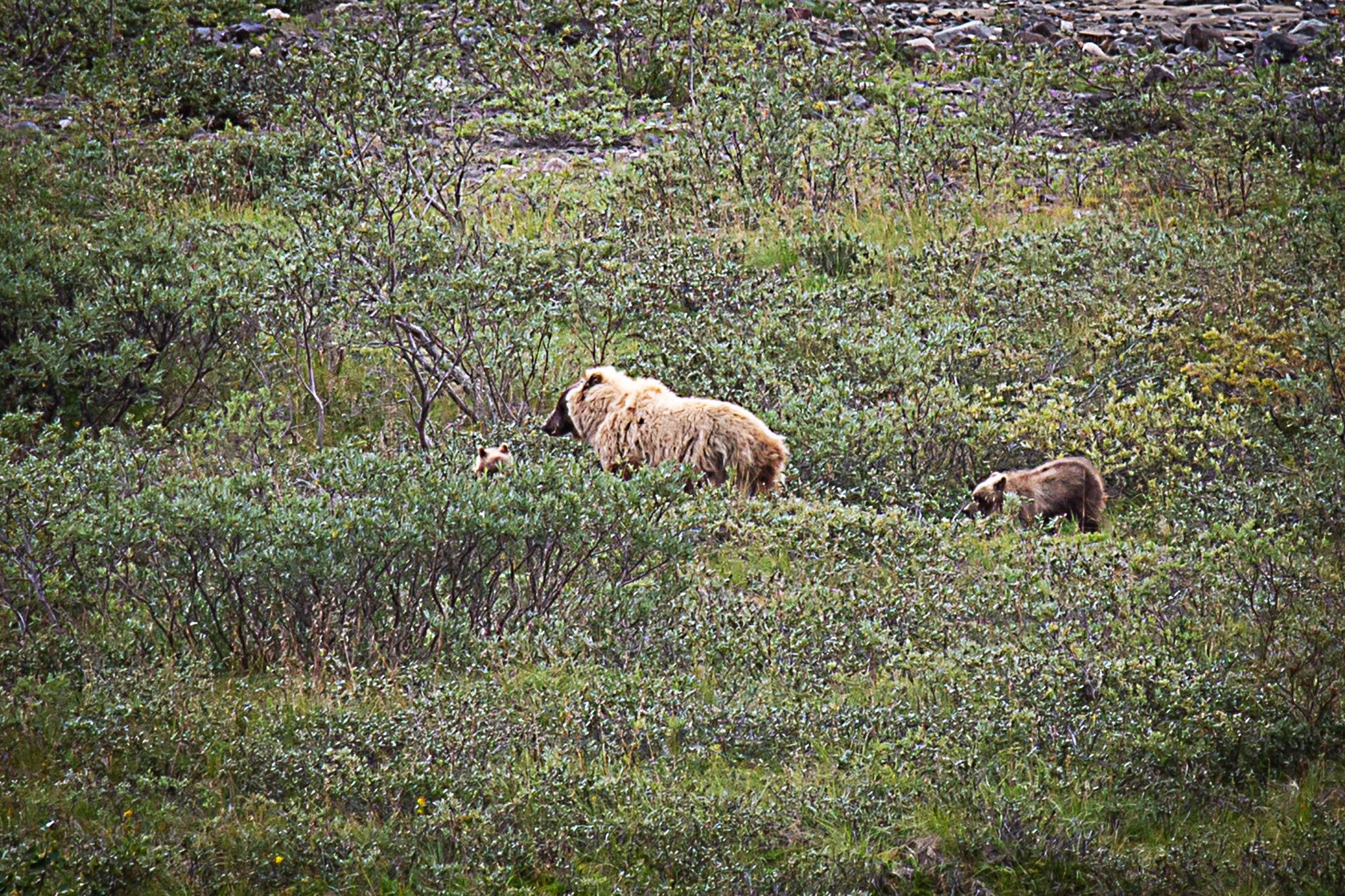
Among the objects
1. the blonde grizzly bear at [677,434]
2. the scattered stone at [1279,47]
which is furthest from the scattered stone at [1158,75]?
the blonde grizzly bear at [677,434]

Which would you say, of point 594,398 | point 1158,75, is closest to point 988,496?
point 594,398

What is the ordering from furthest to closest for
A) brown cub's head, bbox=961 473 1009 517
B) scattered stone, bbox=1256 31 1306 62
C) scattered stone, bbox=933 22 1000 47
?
1. scattered stone, bbox=933 22 1000 47
2. scattered stone, bbox=1256 31 1306 62
3. brown cub's head, bbox=961 473 1009 517

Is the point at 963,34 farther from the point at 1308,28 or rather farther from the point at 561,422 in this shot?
the point at 561,422

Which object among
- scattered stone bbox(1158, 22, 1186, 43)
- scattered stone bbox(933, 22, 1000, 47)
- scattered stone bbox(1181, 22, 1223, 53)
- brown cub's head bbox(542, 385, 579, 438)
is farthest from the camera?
scattered stone bbox(933, 22, 1000, 47)

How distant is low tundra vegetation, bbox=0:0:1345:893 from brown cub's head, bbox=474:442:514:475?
23cm

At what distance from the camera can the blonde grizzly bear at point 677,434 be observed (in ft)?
29.3

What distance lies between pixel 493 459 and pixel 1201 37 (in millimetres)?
14079

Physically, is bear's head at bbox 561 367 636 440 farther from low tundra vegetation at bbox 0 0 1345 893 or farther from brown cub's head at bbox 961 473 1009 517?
brown cub's head at bbox 961 473 1009 517

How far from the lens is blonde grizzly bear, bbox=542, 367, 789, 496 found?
8.95 meters

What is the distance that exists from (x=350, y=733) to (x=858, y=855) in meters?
2.11

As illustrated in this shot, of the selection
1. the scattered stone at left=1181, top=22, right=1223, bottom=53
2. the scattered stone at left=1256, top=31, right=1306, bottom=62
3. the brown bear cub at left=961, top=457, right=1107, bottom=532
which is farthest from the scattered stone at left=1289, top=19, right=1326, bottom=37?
the brown bear cub at left=961, top=457, right=1107, bottom=532

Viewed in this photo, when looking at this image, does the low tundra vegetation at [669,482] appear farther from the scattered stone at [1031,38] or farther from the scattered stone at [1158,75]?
the scattered stone at [1031,38]

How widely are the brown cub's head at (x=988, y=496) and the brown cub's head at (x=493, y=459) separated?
3004 millimetres

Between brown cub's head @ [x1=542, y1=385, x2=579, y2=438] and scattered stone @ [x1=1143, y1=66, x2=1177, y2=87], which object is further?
scattered stone @ [x1=1143, y1=66, x2=1177, y2=87]
